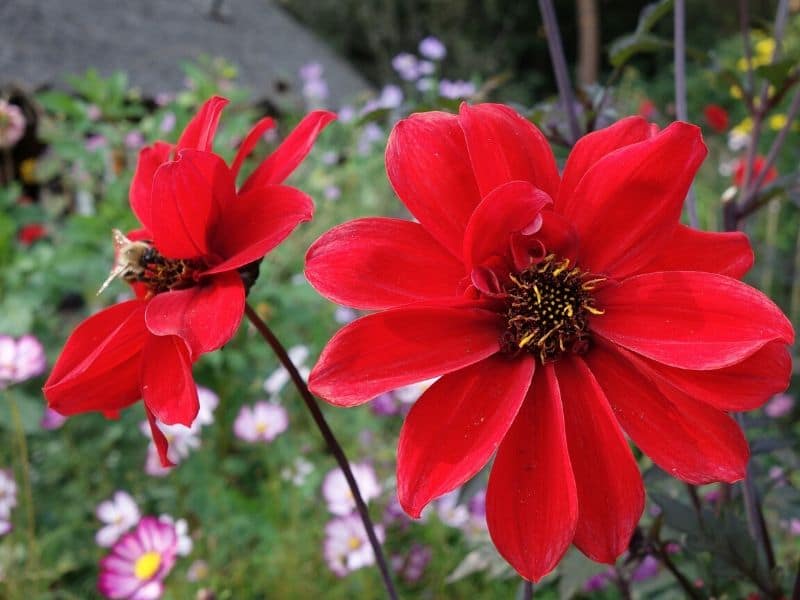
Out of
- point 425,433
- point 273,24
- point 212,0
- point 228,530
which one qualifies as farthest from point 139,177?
point 273,24

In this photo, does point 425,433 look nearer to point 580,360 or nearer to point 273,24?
point 580,360

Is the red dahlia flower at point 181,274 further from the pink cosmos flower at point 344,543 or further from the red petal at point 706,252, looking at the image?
the pink cosmos flower at point 344,543

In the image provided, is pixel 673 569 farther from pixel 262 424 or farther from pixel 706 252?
pixel 262 424

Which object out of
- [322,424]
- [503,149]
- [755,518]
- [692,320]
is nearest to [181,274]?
[322,424]

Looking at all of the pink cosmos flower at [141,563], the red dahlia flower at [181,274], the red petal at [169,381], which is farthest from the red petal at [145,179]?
the pink cosmos flower at [141,563]

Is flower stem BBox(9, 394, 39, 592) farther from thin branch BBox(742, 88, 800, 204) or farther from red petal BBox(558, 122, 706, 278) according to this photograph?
thin branch BBox(742, 88, 800, 204)

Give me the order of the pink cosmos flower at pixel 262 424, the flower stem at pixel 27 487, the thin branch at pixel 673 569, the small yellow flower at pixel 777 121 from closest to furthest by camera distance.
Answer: the thin branch at pixel 673 569
the flower stem at pixel 27 487
the pink cosmos flower at pixel 262 424
the small yellow flower at pixel 777 121

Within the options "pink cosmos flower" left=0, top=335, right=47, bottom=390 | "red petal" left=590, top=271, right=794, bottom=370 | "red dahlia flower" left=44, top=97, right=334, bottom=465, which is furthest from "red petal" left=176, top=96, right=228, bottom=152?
"pink cosmos flower" left=0, top=335, right=47, bottom=390
